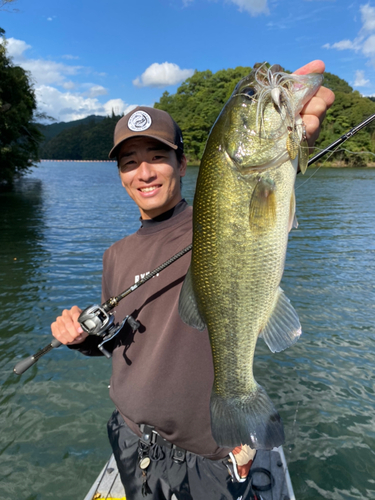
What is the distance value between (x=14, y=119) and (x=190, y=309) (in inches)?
1236

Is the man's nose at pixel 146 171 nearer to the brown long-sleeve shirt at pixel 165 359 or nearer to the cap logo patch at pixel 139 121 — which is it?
the cap logo patch at pixel 139 121

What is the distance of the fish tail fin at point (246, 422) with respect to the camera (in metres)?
1.92

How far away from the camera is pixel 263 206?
1.79 meters

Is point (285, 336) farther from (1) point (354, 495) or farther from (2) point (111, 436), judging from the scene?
(1) point (354, 495)

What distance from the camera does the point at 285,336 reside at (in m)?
1.97

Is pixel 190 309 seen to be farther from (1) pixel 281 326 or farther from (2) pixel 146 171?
(2) pixel 146 171

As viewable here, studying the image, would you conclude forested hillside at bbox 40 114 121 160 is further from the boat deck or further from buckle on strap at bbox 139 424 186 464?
buckle on strap at bbox 139 424 186 464

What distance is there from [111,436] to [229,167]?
2156 millimetres

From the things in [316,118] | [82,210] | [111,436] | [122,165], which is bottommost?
[82,210]

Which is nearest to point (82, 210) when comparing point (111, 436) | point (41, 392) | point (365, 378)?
point (41, 392)

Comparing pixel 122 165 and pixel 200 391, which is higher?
pixel 122 165

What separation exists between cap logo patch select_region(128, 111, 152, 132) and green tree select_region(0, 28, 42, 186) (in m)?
28.7

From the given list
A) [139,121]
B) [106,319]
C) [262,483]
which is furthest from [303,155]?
[262,483]

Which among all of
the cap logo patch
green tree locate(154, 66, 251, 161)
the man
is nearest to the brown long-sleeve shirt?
→ the man
